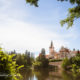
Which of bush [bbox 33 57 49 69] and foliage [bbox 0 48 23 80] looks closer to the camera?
foliage [bbox 0 48 23 80]

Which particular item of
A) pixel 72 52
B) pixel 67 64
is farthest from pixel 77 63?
pixel 72 52

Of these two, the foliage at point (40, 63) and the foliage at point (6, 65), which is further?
the foliage at point (40, 63)

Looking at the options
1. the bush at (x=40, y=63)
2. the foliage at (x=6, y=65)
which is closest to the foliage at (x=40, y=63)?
the bush at (x=40, y=63)

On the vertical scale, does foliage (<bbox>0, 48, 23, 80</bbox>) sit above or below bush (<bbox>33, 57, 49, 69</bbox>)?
above

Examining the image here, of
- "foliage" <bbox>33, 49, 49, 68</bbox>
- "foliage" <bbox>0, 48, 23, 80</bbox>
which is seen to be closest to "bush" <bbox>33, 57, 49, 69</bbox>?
"foliage" <bbox>33, 49, 49, 68</bbox>

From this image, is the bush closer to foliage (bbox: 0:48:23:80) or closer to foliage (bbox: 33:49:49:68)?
foliage (bbox: 33:49:49:68)

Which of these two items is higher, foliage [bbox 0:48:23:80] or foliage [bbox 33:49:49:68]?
foliage [bbox 0:48:23:80]

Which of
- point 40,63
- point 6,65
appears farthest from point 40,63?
point 6,65

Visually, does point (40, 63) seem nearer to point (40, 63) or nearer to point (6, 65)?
point (40, 63)

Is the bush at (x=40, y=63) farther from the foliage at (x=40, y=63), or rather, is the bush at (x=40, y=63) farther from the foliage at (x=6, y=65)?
the foliage at (x=6, y=65)

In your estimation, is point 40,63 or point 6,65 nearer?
point 6,65

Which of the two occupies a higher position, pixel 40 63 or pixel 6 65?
pixel 6 65

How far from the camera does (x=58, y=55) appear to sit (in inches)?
2014

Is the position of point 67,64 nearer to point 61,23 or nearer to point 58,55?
point 58,55
